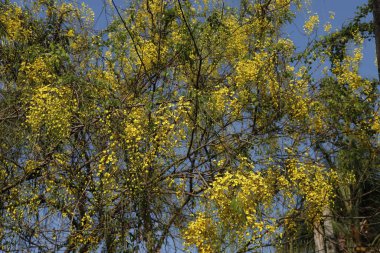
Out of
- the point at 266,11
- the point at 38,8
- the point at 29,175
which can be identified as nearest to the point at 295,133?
the point at 266,11

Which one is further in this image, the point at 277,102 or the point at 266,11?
the point at 266,11

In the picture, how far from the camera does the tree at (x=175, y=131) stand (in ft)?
15.3

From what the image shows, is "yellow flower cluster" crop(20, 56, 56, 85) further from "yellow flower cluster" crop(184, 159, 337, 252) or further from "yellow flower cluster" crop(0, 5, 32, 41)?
"yellow flower cluster" crop(184, 159, 337, 252)

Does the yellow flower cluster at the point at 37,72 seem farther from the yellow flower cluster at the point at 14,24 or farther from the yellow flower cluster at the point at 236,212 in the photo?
the yellow flower cluster at the point at 236,212

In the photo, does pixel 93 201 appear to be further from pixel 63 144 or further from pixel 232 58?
pixel 232 58

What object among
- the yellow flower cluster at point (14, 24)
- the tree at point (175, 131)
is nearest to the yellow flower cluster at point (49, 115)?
the tree at point (175, 131)

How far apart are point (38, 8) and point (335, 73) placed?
3828 mm

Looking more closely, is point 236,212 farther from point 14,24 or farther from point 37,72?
point 14,24

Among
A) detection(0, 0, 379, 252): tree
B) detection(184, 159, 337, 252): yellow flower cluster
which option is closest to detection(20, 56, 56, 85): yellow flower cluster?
detection(0, 0, 379, 252): tree

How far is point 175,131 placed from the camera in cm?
493

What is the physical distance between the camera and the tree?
4676 millimetres

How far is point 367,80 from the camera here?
650 centimetres

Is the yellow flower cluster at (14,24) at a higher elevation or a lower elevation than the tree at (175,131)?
higher

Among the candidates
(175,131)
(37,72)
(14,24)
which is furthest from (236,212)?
(14,24)
